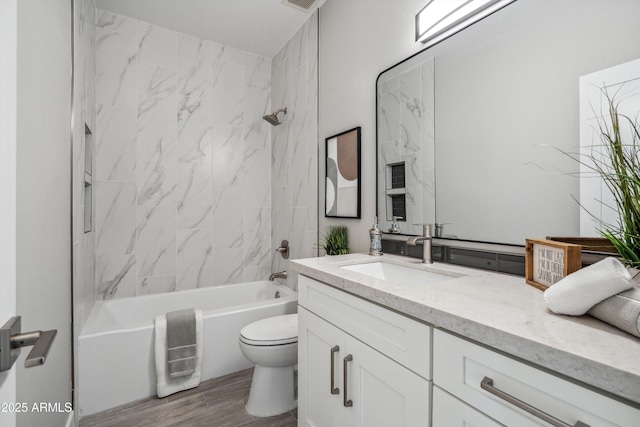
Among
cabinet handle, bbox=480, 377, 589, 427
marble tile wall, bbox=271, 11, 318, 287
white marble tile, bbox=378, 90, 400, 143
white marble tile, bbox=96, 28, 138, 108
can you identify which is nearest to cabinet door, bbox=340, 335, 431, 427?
cabinet handle, bbox=480, 377, 589, 427

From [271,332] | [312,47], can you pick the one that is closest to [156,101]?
[312,47]

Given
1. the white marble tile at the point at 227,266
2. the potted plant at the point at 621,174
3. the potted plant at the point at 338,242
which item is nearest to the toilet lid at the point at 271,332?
the potted plant at the point at 338,242

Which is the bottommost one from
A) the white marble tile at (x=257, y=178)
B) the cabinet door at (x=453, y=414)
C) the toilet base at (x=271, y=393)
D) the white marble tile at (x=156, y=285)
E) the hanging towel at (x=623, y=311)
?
the toilet base at (x=271, y=393)

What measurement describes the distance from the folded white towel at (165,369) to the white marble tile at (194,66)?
1.99 metres

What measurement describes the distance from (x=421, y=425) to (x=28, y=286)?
1240mm

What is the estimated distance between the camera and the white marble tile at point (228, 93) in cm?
283

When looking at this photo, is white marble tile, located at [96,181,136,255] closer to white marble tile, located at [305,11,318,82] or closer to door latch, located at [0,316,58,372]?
white marble tile, located at [305,11,318,82]

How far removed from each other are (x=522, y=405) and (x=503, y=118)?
99 cm

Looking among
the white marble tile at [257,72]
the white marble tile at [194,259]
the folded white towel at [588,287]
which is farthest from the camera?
the white marble tile at [257,72]

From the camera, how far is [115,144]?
7.93ft

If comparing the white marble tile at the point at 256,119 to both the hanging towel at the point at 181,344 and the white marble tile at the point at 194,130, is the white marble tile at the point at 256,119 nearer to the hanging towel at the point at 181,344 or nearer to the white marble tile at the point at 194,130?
the white marble tile at the point at 194,130

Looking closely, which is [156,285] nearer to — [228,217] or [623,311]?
[228,217]

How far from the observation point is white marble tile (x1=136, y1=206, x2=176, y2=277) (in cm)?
251

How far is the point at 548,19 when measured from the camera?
1.02 meters
